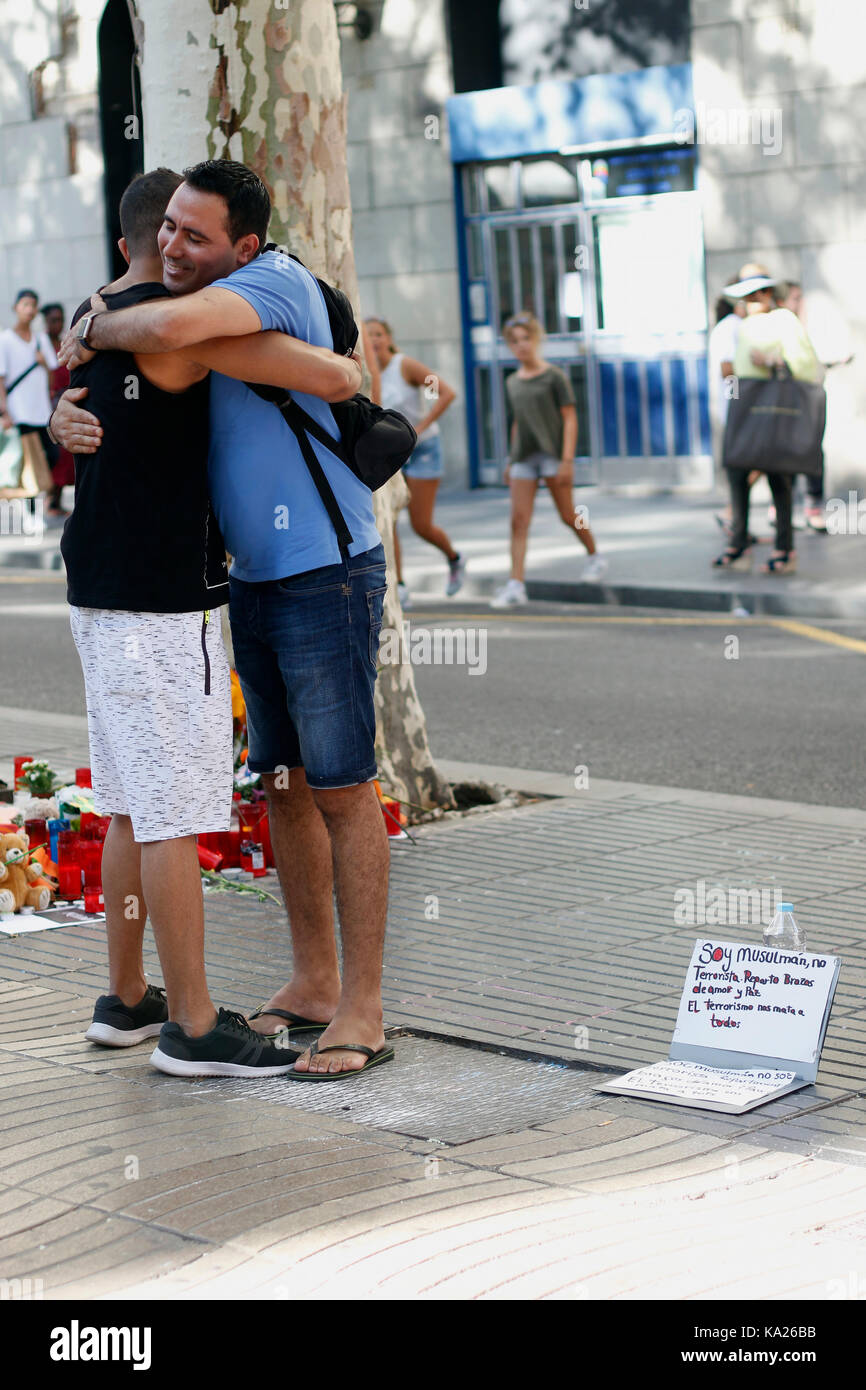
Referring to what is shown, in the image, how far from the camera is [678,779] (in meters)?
8.05

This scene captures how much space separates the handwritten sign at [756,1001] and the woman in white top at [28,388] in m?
15.7

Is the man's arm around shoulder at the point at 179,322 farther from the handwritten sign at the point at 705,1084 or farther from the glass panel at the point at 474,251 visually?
the glass panel at the point at 474,251

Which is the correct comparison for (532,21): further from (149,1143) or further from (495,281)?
(149,1143)

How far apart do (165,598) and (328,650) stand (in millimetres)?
384

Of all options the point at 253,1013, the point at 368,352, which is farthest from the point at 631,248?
the point at 253,1013

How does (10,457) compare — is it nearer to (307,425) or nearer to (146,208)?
(146,208)

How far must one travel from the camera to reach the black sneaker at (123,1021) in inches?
183

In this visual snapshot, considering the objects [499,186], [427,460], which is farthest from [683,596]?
[499,186]

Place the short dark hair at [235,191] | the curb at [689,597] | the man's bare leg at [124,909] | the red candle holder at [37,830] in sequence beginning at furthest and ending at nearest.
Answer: the curb at [689,597]
the red candle holder at [37,830]
the man's bare leg at [124,909]
the short dark hair at [235,191]

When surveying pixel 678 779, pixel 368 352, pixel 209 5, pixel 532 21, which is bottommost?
pixel 678 779

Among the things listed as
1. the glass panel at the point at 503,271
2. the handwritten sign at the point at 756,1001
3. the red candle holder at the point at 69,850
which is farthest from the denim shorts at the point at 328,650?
the glass panel at the point at 503,271

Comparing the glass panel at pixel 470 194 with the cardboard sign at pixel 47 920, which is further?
the glass panel at pixel 470 194

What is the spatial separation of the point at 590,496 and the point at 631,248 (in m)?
2.57

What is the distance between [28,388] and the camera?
19.2 meters
